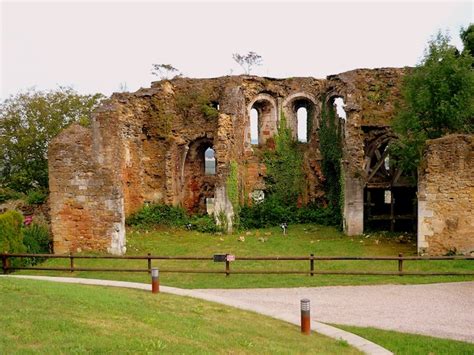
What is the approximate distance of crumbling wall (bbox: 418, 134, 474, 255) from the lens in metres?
17.6

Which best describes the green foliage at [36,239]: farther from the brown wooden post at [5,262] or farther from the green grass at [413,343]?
the green grass at [413,343]

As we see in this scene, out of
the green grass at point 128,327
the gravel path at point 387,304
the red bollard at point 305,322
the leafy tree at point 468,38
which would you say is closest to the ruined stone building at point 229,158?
the leafy tree at point 468,38

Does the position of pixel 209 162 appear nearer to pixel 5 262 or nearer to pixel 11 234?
pixel 11 234

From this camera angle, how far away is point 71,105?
1227 inches

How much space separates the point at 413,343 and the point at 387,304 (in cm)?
303

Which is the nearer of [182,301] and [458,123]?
[182,301]

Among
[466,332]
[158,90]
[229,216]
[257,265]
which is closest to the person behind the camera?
[466,332]

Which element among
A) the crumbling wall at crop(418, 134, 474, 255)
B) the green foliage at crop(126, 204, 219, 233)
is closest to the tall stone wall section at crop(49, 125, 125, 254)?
the green foliage at crop(126, 204, 219, 233)

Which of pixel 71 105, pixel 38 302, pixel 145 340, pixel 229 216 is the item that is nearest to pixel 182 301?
pixel 38 302

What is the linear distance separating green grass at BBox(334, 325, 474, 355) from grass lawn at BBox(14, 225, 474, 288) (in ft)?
14.9

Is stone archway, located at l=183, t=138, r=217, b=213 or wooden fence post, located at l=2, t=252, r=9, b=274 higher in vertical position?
stone archway, located at l=183, t=138, r=217, b=213

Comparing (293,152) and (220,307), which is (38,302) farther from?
(293,152)

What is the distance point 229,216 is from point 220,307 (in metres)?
12.9

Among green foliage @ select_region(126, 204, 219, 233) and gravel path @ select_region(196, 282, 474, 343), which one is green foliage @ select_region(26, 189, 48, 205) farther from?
gravel path @ select_region(196, 282, 474, 343)
